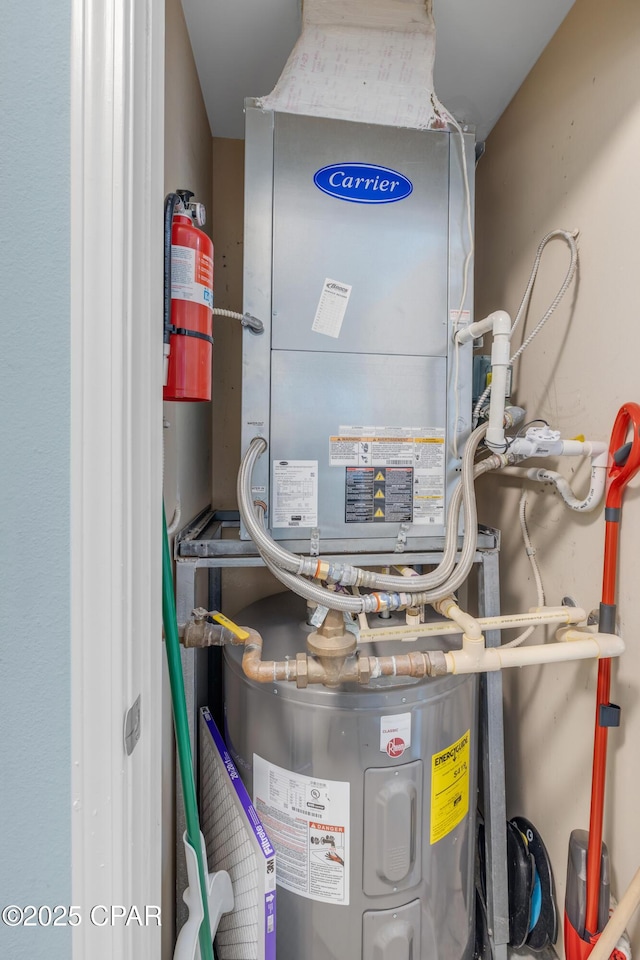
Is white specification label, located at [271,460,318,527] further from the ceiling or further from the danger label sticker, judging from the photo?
the ceiling

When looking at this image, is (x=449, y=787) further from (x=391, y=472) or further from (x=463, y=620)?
(x=391, y=472)

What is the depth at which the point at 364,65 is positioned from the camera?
0.95m

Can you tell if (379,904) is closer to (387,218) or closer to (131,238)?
(131,238)

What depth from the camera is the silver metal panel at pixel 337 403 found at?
96 cm

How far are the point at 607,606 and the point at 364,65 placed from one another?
4.11ft

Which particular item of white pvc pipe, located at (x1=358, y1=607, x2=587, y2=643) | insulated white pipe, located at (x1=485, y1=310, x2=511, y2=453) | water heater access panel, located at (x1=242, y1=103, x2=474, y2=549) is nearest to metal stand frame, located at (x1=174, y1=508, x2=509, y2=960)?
water heater access panel, located at (x1=242, y1=103, x2=474, y2=549)

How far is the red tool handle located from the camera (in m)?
0.78

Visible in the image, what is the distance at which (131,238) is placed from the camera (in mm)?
458

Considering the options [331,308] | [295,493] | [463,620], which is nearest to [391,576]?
[463,620]
